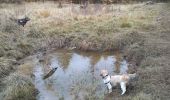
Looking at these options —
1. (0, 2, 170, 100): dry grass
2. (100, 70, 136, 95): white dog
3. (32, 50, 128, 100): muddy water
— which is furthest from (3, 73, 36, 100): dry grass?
(100, 70, 136, 95): white dog

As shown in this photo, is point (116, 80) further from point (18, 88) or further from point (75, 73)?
point (18, 88)

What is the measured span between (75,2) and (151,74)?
14142 millimetres

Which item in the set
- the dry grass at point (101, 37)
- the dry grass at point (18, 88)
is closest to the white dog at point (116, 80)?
the dry grass at point (101, 37)

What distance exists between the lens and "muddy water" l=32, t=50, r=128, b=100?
8.84 metres

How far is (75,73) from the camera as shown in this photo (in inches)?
408

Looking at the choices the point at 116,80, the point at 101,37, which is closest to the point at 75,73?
the point at 116,80

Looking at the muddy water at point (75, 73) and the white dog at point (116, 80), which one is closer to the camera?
the white dog at point (116, 80)

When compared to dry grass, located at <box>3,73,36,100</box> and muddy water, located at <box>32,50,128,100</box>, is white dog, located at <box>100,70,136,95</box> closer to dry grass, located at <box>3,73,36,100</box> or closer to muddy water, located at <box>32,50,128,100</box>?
muddy water, located at <box>32,50,128,100</box>

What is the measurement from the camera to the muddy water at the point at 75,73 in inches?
348

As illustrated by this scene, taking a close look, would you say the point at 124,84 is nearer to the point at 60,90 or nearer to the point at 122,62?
the point at 60,90

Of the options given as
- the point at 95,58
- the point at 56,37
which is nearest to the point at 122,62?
the point at 95,58

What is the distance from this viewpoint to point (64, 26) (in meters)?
14.9

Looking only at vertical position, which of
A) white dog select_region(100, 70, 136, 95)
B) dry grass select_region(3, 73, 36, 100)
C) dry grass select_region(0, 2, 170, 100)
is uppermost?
dry grass select_region(0, 2, 170, 100)

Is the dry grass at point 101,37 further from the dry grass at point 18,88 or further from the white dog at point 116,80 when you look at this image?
the white dog at point 116,80
